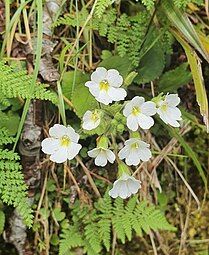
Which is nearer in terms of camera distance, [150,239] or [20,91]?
[20,91]

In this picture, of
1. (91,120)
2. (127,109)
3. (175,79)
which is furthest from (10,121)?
(175,79)

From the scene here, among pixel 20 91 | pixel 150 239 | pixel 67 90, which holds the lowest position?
pixel 150 239

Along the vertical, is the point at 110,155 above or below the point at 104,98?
below

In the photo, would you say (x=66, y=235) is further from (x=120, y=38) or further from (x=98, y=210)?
(x=120, y=38)

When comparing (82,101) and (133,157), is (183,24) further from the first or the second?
(133,157)

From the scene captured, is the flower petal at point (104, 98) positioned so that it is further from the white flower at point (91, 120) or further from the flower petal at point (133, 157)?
the flower petal at point (133, 157)

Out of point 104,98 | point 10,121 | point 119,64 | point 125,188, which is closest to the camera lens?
point 104,98

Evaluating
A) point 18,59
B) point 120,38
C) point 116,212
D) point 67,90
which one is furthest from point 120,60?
point 116,212
